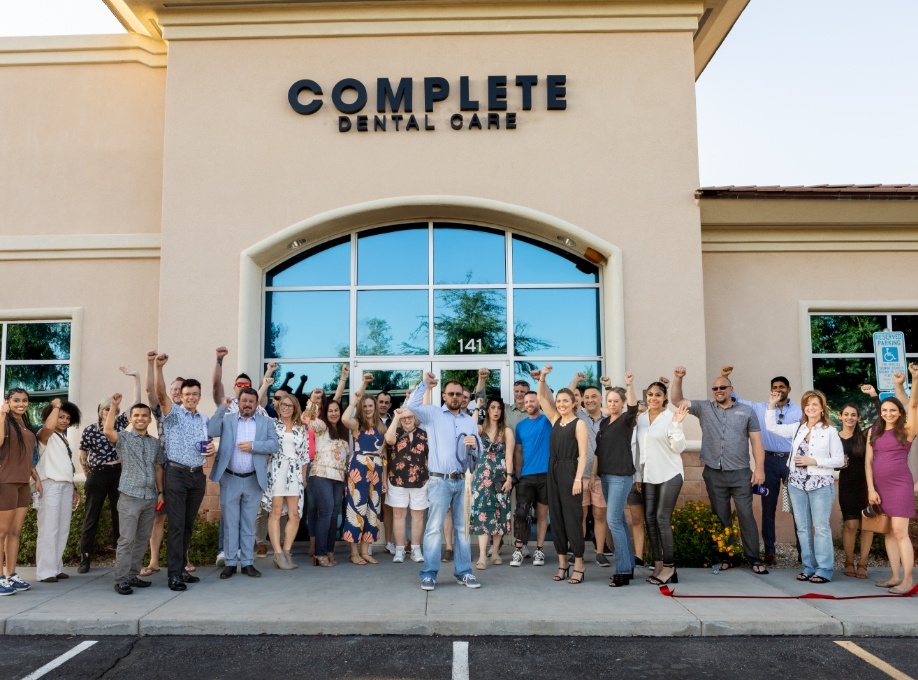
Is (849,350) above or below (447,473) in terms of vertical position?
above

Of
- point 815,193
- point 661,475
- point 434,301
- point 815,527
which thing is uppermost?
point 815,193

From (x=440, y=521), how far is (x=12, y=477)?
4.09m

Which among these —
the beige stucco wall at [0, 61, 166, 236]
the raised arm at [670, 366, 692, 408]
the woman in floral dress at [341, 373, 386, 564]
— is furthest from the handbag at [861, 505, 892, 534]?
the beige stucco wall at [0, 61, 166, 236]

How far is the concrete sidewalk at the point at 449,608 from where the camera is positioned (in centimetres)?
608

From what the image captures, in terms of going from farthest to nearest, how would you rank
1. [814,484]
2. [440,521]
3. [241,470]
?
[241,470], [814,484], [440,521]

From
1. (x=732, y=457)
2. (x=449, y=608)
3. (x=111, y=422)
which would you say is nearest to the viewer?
(x=449, y=608)

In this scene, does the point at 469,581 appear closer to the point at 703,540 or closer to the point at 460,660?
the point at 460,660

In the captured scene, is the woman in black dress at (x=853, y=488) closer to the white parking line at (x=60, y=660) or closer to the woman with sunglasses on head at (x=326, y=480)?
the woman with sunglasses on head at (x=326, y=480)

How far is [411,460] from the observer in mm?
8594

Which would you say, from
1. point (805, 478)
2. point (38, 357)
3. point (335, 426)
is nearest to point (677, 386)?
point (805, 478)

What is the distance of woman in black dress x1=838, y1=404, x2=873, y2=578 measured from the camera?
7859 mm

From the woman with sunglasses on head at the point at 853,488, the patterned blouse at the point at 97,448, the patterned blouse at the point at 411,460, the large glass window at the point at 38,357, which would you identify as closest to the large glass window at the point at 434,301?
the patterned blouse at the point at 411,460

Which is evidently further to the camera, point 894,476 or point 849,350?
point 849,350

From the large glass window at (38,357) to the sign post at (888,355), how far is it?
37.3ft
